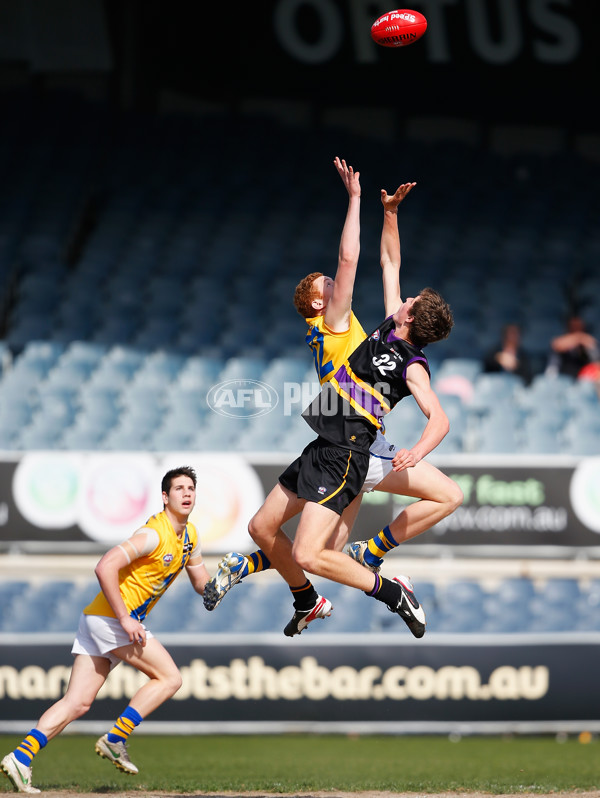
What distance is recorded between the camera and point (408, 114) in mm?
18500

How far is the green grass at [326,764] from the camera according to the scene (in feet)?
26.5

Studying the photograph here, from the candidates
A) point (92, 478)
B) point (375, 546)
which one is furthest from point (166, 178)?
point (375, 546)

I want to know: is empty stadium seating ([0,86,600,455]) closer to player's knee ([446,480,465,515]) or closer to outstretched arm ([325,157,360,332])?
player's knee ([446,480,465,515])

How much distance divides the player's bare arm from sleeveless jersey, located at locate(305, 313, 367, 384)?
0.56m

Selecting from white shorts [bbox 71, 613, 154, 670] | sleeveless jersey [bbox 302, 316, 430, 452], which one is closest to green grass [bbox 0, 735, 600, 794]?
white shorts [bbox 71, 613, 154, 670]

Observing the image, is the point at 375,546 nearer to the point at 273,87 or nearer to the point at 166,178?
the point at 166,178

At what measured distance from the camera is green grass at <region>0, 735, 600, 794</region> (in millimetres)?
8078

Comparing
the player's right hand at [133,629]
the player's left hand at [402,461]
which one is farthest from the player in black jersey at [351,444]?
the player's right hand at [133,629]

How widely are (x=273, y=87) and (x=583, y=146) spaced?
218 inches

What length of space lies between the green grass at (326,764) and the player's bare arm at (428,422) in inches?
119

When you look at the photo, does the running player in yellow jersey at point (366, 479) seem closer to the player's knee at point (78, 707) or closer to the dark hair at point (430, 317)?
the dark hair at point (430, 317)

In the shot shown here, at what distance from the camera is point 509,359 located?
13.2m

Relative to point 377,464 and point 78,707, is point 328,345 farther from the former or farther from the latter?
point 78,707

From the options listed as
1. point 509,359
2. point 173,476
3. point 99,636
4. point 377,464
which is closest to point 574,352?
point 509,359
